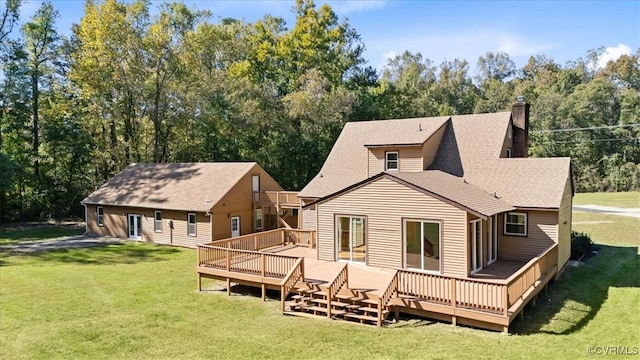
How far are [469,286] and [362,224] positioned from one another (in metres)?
4.85

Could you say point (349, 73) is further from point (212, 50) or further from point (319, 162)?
point (212, 50)

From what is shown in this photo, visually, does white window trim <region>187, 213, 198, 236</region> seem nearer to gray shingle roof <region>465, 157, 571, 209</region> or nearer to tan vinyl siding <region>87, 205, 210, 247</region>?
tan vinyl siding <region>87, 205, 210, 247</region>

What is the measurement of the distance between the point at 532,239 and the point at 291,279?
8947 millimetres

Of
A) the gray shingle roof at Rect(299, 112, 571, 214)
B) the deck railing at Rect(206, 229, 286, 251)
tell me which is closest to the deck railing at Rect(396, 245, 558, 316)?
the gray shingle roof at Rect(299, 112, 571, 214)

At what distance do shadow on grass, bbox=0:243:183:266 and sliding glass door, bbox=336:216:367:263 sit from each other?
31.0 ft

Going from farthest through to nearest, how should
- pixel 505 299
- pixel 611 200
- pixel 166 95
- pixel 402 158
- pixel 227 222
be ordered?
1. pixel 611 200
2. pixel 166 95
3. pixel 227 222
4. pixel 402 158
5. pixel 505 299

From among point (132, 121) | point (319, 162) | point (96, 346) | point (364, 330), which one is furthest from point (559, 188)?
point (132, 121)

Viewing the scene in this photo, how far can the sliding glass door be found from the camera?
14.9m

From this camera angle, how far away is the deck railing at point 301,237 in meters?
18.7

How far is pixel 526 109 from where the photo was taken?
20812 millimetres

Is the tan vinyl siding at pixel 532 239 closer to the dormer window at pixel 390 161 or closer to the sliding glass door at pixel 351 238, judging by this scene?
the dormer window at pixel 390 161

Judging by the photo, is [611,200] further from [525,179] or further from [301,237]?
[301,237]

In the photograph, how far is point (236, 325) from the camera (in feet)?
36.7

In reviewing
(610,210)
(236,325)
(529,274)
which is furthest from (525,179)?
(610,210)
